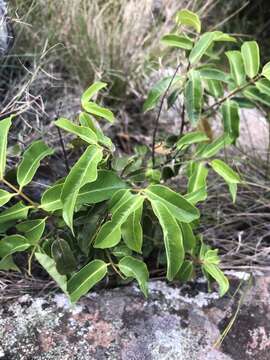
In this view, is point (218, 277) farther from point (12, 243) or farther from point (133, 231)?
point (12, 243)

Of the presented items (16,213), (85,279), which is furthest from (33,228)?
(85,279)

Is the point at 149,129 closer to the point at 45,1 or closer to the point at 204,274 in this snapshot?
the point at 45,1

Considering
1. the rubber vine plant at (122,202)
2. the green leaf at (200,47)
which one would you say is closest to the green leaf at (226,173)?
the rubber vine plant at (122,202)

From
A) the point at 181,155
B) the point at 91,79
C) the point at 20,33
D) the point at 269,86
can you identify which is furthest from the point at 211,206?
the point at 20,33

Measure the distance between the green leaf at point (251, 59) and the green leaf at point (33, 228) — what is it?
0.60m

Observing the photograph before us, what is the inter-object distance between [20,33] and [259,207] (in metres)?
0.93

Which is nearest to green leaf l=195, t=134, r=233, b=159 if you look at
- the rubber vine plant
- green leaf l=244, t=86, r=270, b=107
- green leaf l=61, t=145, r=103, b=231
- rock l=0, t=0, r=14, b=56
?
the rubber vine plant

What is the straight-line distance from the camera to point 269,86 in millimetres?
1264

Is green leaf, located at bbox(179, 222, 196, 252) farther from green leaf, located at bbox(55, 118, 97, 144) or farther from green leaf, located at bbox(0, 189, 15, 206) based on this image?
green leaf, located at bbox(0, 189, 15, 206)

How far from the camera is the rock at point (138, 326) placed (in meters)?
1.12

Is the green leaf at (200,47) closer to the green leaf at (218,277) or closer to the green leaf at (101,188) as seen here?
the green leaf at (101,188)

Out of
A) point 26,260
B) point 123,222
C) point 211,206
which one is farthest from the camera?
point 211,206

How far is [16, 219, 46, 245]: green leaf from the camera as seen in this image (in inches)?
44.4

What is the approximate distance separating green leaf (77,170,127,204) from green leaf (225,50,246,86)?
429 mm
